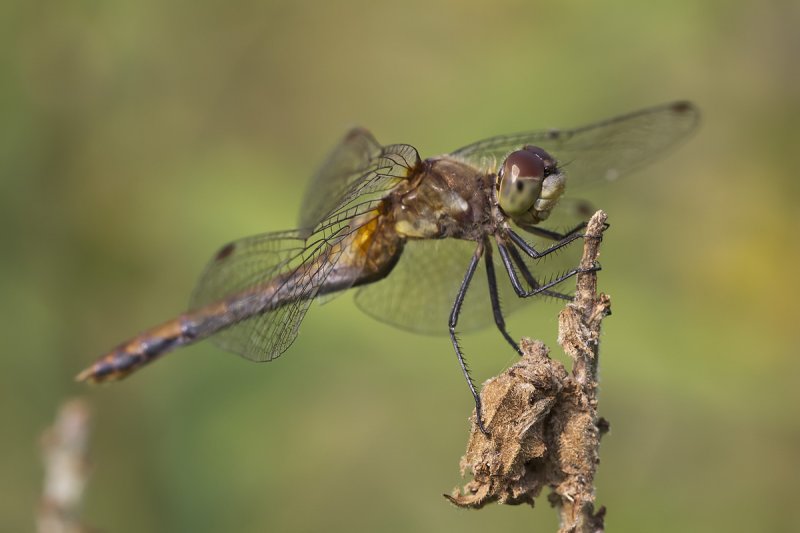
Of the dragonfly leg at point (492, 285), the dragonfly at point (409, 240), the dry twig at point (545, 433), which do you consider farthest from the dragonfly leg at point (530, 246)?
the dry twig at point (545, 433)

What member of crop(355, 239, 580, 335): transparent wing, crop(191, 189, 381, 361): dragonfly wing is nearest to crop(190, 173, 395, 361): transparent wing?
crop(191, 189, 381, 361): dragonfly wing

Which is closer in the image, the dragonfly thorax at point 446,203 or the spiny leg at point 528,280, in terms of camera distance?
the spiny leg at point 528,280

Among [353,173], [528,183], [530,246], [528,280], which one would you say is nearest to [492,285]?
[528,280]

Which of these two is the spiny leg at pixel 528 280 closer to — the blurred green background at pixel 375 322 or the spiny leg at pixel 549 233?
the spiny leg at pixel 549 233

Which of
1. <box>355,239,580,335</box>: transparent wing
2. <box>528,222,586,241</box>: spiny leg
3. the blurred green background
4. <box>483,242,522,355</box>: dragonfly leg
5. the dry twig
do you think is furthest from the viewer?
the blurred green background

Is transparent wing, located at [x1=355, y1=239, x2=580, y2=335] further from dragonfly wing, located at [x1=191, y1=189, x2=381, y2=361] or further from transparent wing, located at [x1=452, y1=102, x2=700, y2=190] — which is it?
transparent wing, located at [x1=452, y1=102, x2=700, y2=190]

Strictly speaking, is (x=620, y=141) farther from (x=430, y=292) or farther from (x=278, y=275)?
(x=278, y=275)
